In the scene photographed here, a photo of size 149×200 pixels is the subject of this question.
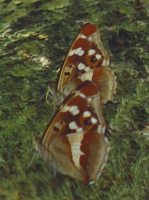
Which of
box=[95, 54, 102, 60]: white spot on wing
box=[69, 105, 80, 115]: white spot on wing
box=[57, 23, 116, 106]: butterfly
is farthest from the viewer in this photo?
box=[95, 54, 102, 60]: white spot on wing

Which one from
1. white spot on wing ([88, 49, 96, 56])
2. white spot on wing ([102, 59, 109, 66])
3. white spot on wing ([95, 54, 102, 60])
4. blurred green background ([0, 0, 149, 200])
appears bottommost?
blurred green background ([0, 0, 149, 200])

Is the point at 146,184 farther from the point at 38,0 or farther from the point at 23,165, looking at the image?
the point at 38,0

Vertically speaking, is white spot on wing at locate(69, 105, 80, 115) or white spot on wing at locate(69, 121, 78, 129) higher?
white spot on wing at locate(69, 105, 80, 115)

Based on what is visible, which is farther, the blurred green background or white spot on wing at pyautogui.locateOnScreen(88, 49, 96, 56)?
white spot on wing at pyautogui.locateOnScreen(88, 49, 96, 56)

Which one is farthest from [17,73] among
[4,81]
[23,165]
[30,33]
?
[23,165]

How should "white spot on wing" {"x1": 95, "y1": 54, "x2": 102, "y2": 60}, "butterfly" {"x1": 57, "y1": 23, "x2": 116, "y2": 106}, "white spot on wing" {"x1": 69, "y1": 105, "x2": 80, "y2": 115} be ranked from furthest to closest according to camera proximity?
1. "white spot on wing" {"x1": 95, "y1": 54, "x2": 102, "y2": 60}
2. "butterfly" {"x1": 57, "y1": 23, "x2": 116, "y2": 106}
3. "white spot on wing" {"x1": 69, "y1": 105, "x2": 80, "y2": 115}

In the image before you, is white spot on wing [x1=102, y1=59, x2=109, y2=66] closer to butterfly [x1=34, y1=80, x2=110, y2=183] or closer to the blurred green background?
the blurred green background

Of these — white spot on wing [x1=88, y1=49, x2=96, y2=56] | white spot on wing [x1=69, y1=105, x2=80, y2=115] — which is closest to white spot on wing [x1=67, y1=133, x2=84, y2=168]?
white spot on wing [x1=69, y1=105, x2=80, y2=115]

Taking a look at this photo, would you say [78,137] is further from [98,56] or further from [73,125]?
[98,56]
